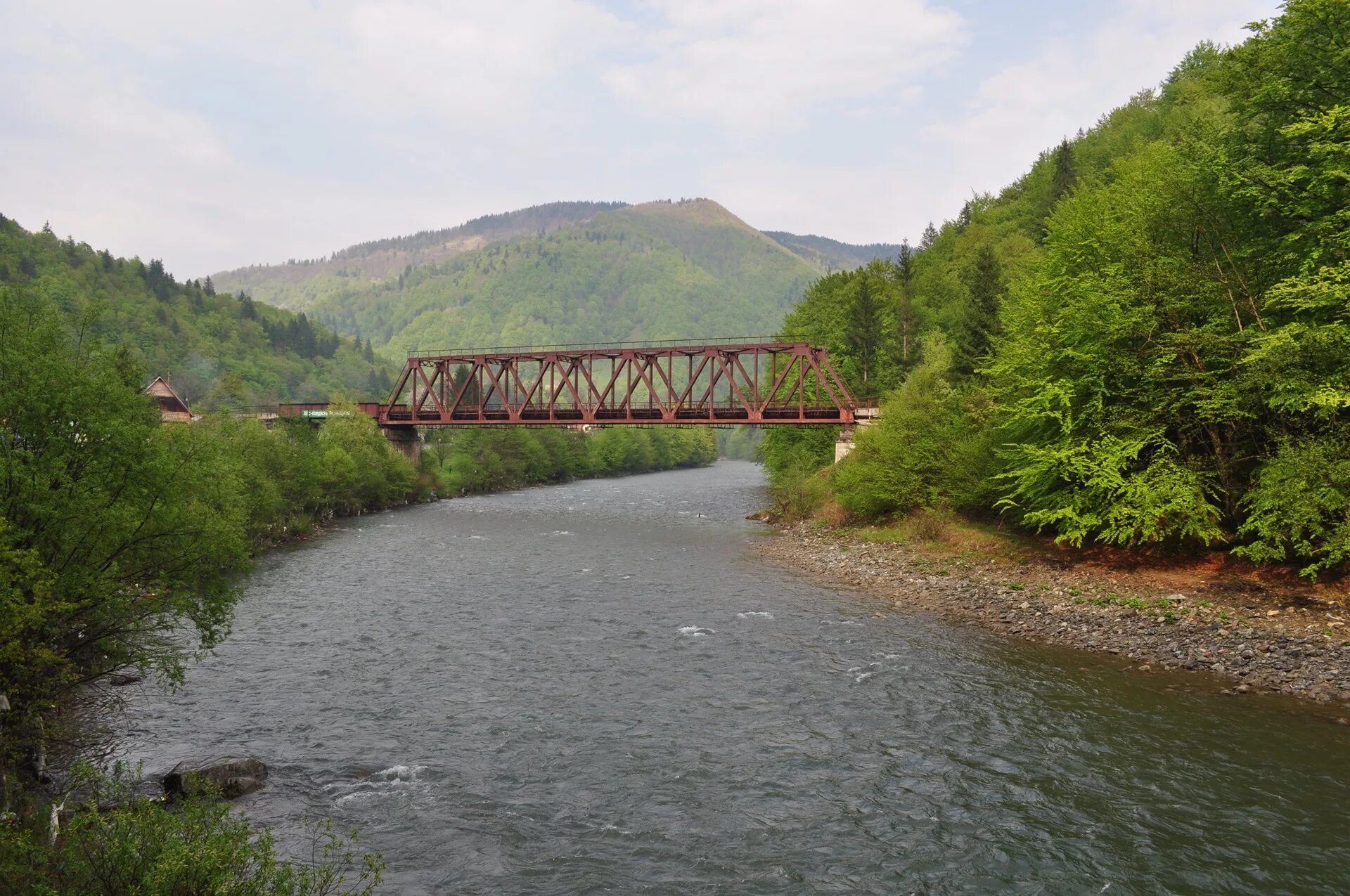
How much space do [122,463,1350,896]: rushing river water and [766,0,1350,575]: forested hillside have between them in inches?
335

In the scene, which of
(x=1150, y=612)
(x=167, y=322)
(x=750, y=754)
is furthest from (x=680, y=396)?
(x=167, y=322)

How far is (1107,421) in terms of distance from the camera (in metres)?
32.1

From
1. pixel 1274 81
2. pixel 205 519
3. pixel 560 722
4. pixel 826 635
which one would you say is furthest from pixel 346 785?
pixel 1274 81

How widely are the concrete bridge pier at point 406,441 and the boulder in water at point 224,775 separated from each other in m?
79.1

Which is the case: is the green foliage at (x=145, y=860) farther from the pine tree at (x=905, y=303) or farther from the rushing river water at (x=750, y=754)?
the pine tree at (x=905, y=303)

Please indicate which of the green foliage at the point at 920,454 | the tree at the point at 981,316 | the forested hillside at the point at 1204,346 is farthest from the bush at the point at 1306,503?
the tree at the point at 981,316

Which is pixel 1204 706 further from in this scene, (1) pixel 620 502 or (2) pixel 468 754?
(1) pixel 620 502

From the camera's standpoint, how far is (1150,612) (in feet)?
90.9

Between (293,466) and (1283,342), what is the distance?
59.7m

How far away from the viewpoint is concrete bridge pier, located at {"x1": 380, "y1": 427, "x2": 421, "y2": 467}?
308 feet

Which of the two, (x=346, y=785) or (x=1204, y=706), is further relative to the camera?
(x=1204, y=706)

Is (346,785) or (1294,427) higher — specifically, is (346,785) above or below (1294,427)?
below

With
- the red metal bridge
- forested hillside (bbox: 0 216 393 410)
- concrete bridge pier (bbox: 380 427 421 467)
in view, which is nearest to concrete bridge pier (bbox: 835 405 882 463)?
the red metal bridge

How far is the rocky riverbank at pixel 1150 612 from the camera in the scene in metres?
22.3
